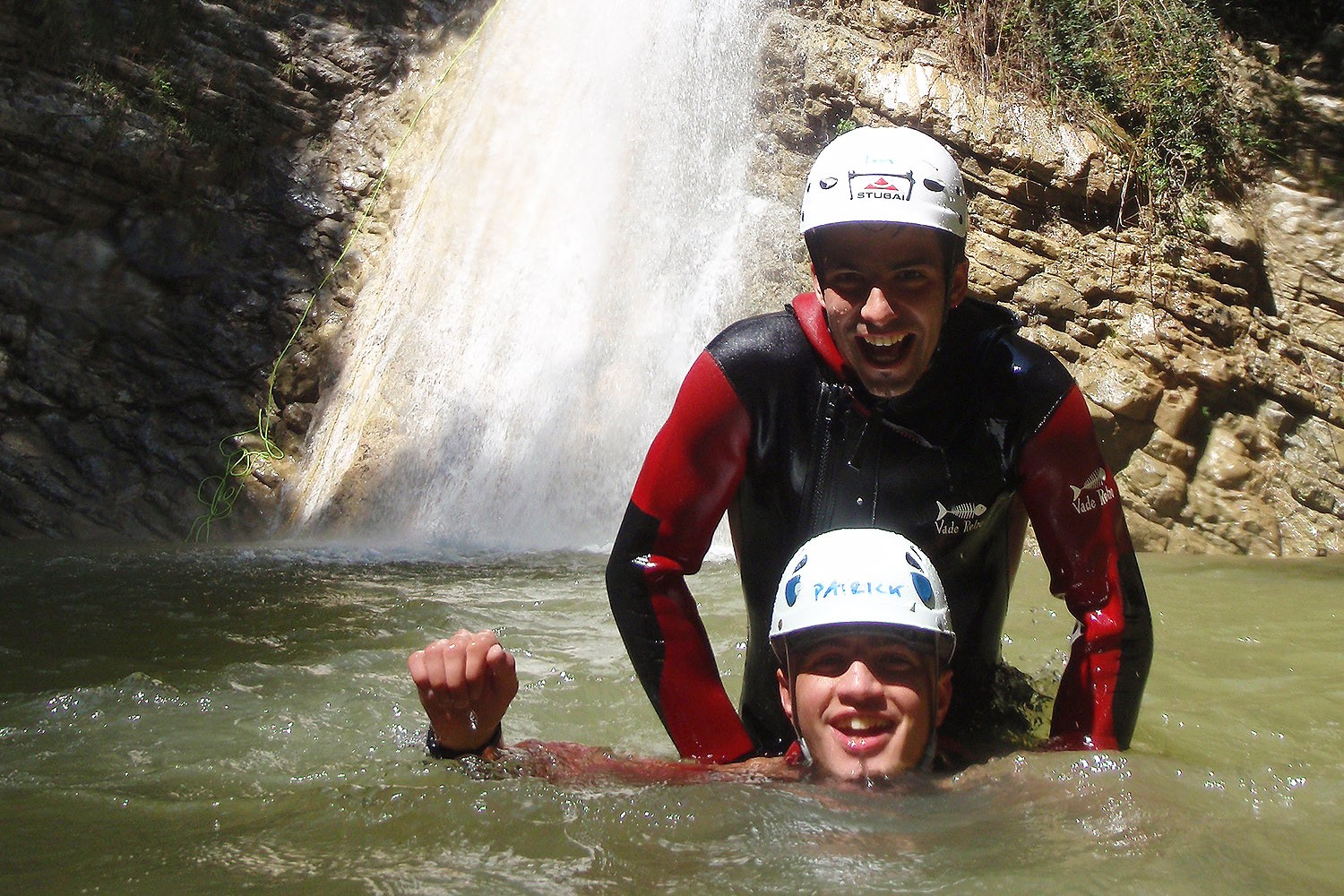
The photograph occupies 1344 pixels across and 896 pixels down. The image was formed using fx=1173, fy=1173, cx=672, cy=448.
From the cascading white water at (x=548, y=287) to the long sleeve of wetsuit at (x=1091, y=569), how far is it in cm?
465

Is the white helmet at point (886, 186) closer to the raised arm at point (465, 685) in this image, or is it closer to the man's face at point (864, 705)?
the man's face at point (864, 705)

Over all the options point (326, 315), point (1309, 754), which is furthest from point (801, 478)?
point (326, 315)

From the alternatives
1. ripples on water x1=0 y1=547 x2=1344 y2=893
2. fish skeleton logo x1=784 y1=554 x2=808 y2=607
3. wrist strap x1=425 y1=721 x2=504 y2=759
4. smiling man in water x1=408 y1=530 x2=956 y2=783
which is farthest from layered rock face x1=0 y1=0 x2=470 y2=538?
fish skeleton logo x1=784 y1=554 x2=808 y2=607

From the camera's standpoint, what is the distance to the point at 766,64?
27.2 feet

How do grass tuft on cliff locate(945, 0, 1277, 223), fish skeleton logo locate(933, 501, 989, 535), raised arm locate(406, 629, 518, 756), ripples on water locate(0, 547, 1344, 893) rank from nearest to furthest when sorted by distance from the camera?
ripples on water locate(0, 547, 1344, 893) → raised arm locate(406, 629, 518, 756) → fish skeleton logo locate(933, 501, 989, 535) → grass tuft on cliff locate(945, 0, 1277, 223)

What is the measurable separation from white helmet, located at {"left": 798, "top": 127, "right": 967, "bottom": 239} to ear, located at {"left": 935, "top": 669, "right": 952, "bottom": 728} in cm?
94

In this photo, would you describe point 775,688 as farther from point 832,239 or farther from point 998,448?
point 832,239

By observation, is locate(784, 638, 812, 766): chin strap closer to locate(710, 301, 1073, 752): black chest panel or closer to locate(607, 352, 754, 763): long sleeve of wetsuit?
locate(607, 352, 754, 763): long sleeve of wetsuit

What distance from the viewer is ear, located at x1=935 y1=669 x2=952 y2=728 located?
249 cm

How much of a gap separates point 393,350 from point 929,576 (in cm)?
650

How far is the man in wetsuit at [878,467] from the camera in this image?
2531mm

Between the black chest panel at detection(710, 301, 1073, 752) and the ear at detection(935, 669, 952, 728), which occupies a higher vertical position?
the black chest panel at detection(710, 301, 1073, 752)

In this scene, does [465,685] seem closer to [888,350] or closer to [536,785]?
Result: [536,785]

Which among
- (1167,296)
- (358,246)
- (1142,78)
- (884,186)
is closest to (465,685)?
(884,186)
